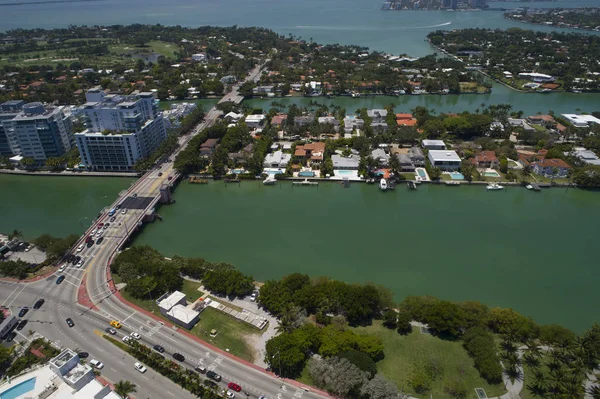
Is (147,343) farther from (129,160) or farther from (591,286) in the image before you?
(591,286)

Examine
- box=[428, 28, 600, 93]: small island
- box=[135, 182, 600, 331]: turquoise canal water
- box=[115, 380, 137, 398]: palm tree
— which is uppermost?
box=[428, 28, 600, 93]: small island

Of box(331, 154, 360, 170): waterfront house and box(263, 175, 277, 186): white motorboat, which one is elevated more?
box(331, 154, 360, 170): waterfront house

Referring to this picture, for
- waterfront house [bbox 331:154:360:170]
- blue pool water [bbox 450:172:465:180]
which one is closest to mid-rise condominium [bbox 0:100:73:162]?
waterfront house [bbox 331:154:360:170]

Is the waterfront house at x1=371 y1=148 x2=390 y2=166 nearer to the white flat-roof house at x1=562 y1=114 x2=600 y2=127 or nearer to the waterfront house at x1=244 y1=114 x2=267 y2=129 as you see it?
the waterfront house at x1=244 y1=114 x2=267 y2=129

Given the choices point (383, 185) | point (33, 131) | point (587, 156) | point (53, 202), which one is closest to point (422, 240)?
point (383, 185)

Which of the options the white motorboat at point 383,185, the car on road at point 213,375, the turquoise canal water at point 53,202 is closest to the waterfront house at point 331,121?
the white motorboat at point 383,185

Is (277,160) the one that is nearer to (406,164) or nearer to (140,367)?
(406,164)
